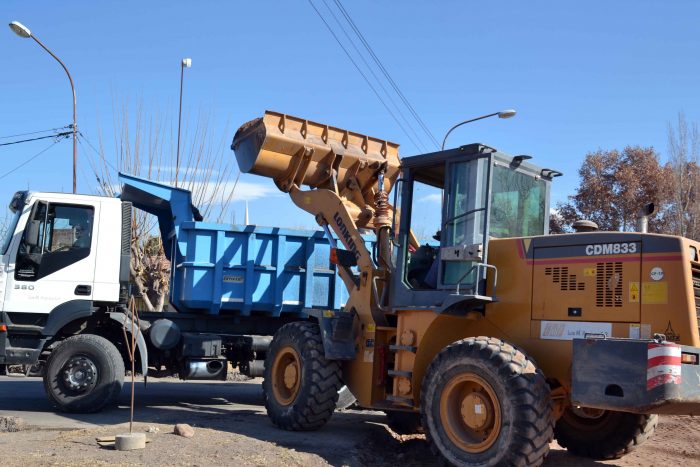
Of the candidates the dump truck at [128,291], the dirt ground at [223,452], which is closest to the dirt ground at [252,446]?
the dirt ground at [223,452]

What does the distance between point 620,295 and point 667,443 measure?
3.71 meters

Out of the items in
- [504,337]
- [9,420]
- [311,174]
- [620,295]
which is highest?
[311,174]

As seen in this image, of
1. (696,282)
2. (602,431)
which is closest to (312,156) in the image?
(602,431)

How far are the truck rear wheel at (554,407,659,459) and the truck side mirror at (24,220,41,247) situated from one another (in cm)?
716

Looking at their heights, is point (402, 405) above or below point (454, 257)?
below

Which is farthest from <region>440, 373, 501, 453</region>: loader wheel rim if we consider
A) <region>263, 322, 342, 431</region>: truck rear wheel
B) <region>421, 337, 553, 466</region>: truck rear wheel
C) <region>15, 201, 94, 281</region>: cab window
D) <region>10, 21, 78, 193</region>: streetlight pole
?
<region>10, 21, 78, 193</region>: streetlight pole

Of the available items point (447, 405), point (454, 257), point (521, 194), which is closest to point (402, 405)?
point (447, 405)

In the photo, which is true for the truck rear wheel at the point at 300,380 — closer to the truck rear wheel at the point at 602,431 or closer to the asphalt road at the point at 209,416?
the asphalt road at the point at 209,416

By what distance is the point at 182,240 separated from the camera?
36.1 feet

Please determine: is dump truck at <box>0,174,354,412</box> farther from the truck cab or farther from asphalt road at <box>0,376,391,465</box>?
asphalt road at <box>0,376,391,465</box>

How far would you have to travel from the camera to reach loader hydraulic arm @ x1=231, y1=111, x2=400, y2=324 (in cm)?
951

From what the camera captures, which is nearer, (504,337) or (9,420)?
(504,337)

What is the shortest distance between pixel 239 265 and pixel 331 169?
7.08 feet

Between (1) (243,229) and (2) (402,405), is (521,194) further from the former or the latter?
(1) (243,229)
